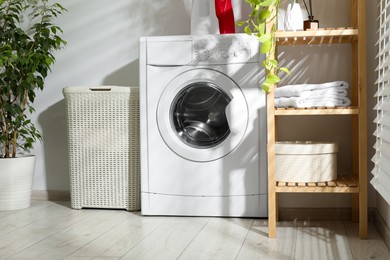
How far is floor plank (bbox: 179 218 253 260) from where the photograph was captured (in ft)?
7.24

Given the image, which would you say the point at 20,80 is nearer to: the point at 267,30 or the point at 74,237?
the point at 74,237

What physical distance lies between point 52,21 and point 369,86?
5.85ft

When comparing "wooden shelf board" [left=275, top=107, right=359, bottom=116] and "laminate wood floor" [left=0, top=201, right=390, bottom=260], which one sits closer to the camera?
"laminate wood floor" [left=0, top=201, right=390, bottom=260]

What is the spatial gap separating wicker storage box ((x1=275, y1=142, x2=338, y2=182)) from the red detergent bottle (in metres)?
0.69

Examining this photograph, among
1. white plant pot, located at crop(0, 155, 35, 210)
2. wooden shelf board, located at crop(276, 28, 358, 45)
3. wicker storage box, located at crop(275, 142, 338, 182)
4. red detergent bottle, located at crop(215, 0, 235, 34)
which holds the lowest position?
white plant pot, located at crop(0, 155, 35, 210)

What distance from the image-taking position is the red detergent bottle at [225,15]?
9.63 ft

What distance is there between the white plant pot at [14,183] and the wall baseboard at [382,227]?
181cm

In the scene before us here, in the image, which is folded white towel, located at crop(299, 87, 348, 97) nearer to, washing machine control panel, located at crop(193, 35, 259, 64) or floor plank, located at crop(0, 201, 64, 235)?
washing machine control panel, located at crop(193, 35, 259, 64)

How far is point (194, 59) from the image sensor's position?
2887 mm

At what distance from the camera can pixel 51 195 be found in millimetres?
3529

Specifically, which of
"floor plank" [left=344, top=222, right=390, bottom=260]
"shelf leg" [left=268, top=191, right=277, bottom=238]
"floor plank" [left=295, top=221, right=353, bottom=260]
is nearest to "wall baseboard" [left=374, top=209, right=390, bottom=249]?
"floor plank" [left=344, top=222, right=390, bottom=260]

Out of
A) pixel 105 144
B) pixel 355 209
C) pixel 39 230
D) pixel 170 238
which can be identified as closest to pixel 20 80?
pixel 105 144

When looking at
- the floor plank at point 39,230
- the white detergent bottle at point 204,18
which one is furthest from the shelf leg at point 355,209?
the floor plank at point 39,230

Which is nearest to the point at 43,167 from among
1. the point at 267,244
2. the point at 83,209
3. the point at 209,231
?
the point at 83,209
